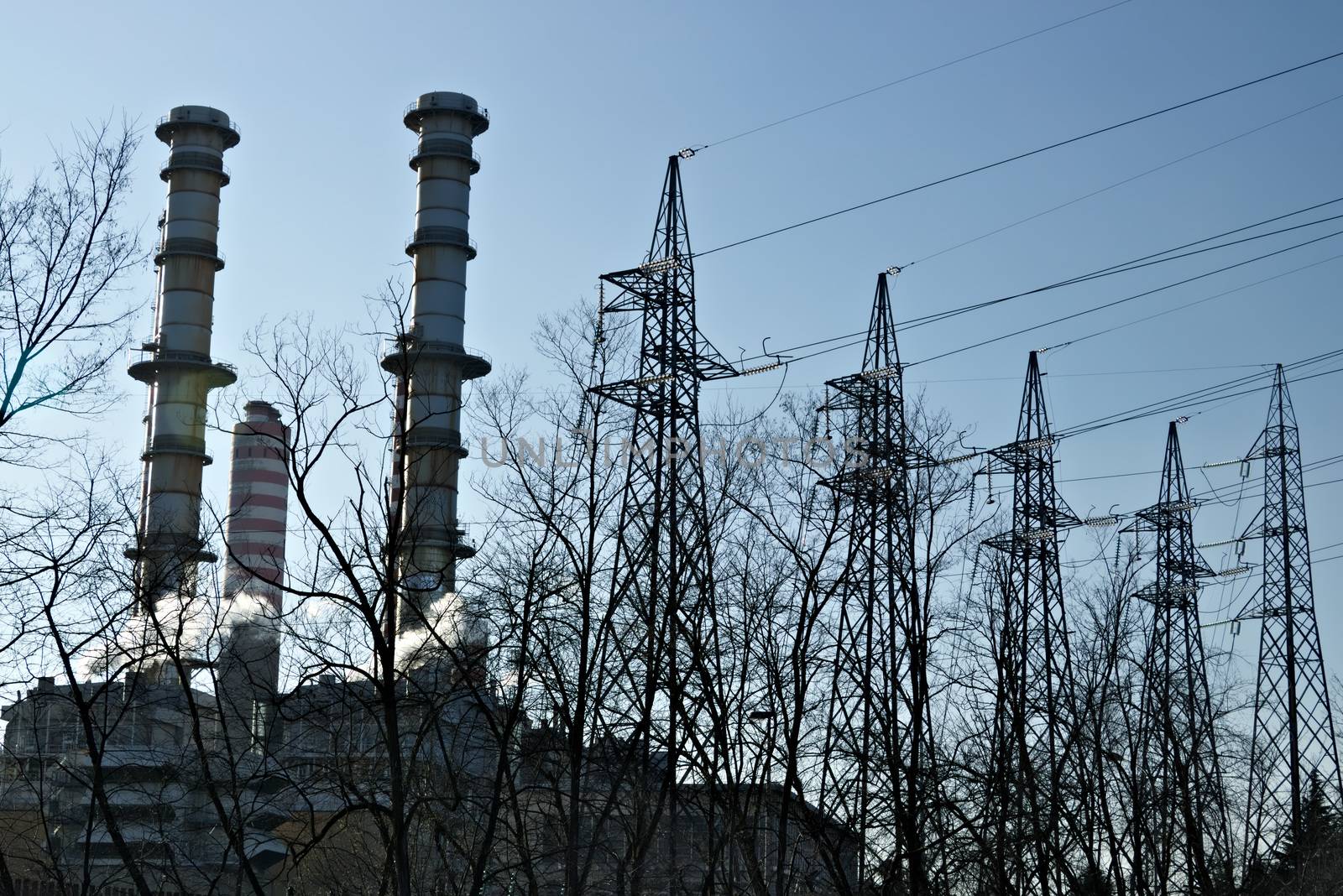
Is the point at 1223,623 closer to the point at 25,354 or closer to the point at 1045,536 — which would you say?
the point at 1045,536

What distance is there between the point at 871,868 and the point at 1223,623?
1000 inches

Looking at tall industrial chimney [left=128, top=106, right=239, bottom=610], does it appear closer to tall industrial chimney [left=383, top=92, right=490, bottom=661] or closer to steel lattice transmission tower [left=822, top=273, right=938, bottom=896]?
tall industrial chimney [left=383, top=92, right=490, bottom=661]

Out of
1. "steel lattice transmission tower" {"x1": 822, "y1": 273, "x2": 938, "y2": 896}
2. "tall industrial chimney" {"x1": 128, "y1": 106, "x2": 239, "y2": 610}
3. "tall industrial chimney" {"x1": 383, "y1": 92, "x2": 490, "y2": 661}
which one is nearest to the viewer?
"steel lattice transmission tower" {"x1": 822, "y1": 273, "x2": 938, "y2": 896}

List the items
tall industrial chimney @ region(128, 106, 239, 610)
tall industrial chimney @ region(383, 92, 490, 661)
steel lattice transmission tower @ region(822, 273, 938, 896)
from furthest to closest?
tall industrial chimney @ region(128, 106, 239, 610) → tall industrial chimney @ region(383, 92, 490, 661) → steel lattice transmission tower @ region(822, 273, 938, 896)

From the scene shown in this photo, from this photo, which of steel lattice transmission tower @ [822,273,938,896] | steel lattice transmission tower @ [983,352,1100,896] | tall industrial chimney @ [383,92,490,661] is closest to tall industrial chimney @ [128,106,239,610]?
tall industrial chimney @ [383,92,490,661]

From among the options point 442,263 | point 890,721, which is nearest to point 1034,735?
point 890,721

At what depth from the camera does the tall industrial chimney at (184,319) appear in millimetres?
45688

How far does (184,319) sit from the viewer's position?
4688 cm

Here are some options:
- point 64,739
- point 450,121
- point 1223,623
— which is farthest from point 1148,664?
point 450,121

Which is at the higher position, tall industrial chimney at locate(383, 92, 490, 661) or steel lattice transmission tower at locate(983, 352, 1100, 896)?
tall industrial chimney at locate(383, 92, 490, 661)

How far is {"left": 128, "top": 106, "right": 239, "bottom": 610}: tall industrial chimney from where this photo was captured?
150ft

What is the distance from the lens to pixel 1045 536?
27.4m

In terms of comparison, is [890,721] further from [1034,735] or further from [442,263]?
[442,263]

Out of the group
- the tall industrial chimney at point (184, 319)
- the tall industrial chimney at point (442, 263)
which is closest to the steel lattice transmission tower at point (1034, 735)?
the tall industrial chimney at point (442, 263)
